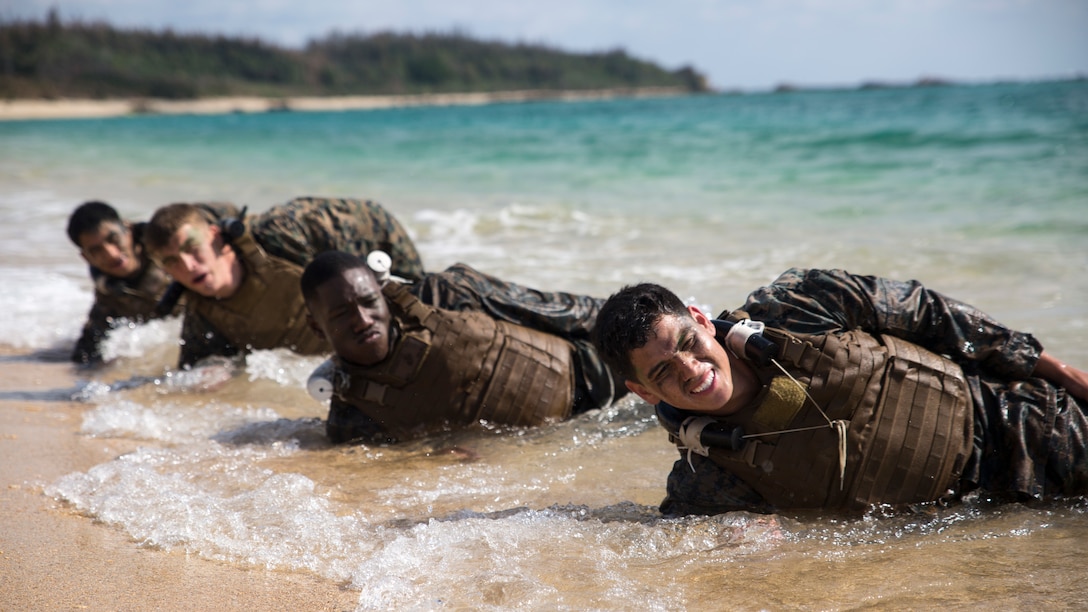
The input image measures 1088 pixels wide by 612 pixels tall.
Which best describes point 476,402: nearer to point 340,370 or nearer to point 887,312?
point 340,370

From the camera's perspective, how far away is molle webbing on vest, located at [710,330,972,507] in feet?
10.3

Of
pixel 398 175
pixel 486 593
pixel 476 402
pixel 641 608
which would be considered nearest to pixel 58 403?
pixel 476 402

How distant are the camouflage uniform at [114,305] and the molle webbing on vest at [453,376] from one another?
→ 9.08 ft

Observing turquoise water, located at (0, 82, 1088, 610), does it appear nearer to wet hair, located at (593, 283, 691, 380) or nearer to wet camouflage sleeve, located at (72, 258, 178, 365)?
wet camouflage sleeve, located at (72, 258, 178, 365)

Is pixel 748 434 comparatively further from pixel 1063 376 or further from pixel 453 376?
pixel 453 376

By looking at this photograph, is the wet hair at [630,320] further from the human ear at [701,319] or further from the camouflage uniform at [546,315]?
the camouflage uniform at [546,315]

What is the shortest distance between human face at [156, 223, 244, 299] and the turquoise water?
1.55 ft

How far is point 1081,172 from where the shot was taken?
485 inches

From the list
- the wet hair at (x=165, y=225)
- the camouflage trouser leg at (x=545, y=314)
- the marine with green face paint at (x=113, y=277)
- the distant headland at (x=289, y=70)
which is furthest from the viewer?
the distant headland at (x=289, y=70)

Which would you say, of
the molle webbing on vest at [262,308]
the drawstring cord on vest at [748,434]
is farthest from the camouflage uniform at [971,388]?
the molle webbing on vest at [262,308]

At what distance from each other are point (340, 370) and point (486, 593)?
1652mm

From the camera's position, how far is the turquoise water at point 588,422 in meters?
2.97

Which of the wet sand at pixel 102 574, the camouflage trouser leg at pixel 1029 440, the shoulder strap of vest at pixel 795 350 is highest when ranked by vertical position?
the shoulder strap of vest at pixel 795 350

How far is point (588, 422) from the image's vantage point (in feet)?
14.9
